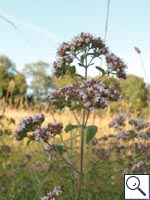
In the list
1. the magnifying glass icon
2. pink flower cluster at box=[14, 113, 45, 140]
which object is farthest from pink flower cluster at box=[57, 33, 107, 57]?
the magnifying glass icon

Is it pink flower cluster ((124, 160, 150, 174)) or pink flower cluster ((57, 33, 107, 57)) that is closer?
pink flower cluster ((124, 160, 150, 174))

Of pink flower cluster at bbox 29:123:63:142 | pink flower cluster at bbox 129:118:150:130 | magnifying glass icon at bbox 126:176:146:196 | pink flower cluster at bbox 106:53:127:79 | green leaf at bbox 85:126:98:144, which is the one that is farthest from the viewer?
pink flower cluster at bbox 129:118:150:130

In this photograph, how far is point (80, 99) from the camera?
2713mm

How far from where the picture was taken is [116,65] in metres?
3.04

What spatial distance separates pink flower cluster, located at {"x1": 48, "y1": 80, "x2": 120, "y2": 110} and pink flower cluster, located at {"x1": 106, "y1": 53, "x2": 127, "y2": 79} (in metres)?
0.27

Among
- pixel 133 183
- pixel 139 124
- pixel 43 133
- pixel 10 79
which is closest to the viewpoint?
pixel 133 183

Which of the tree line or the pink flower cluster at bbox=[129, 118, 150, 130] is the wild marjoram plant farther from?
the tree line

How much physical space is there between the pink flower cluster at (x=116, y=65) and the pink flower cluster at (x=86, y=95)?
0.88 ft

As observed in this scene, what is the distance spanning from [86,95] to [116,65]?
493 mm

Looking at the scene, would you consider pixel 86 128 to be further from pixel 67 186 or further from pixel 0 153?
pixel 0 153

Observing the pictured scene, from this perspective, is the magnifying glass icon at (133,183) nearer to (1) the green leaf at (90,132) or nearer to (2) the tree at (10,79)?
(1) the green leaf at (90,132)

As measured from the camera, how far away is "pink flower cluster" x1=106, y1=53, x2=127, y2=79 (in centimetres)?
304

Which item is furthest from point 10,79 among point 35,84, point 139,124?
point 139,124

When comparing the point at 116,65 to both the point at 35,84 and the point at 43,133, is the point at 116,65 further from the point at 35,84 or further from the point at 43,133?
the point at 35,84
